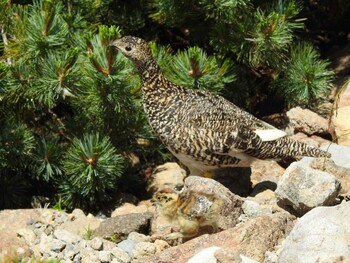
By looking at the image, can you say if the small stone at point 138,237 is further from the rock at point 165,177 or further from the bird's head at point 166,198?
the rock at point 165,177

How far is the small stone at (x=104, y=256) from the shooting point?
17.2 feet

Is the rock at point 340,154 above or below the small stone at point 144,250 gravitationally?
above

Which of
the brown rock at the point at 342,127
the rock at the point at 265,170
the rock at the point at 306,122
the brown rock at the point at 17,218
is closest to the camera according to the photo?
the brown rock at the point at 17,218

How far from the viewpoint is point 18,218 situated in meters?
6.12

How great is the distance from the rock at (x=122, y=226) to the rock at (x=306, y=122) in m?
1.82

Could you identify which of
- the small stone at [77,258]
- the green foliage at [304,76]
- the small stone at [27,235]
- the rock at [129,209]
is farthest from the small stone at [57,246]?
the green foliage at [304,76]

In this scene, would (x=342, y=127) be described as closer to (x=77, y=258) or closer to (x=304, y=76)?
(x=304, y=76)

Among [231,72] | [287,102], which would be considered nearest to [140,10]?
[231,72]

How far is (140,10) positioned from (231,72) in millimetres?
1115

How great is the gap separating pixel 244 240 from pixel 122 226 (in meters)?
1.21

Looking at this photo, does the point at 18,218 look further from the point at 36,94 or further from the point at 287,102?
the point at 287,102

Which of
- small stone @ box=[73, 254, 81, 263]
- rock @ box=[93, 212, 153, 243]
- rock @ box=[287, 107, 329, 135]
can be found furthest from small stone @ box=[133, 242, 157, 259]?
rock @ box=[287, 107, 329, 135]

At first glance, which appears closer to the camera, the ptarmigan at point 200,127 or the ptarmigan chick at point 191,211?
the ptarmigan chick at point 191,211

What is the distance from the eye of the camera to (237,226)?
4.99 metres
